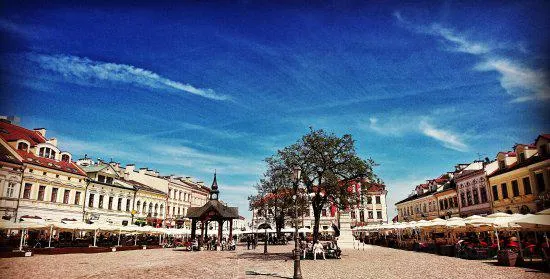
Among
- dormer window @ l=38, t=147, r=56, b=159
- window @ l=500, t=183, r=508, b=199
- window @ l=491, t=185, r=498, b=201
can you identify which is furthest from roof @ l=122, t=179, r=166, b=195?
window @ l=500, t=183, r=508, b=199

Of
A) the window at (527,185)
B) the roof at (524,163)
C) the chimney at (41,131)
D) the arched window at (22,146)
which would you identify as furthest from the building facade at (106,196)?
the window at (527,185)

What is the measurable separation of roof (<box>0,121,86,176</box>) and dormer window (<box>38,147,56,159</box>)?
1.87 ft

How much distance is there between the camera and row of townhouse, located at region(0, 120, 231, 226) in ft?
109

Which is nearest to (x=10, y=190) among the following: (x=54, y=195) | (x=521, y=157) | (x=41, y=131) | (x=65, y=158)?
(x=54, y=195)

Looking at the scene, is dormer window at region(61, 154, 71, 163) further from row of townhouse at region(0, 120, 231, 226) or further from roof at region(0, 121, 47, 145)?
roof at region(0, 121, 47, 145)

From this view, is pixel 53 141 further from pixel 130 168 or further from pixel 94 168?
pixel 130 168

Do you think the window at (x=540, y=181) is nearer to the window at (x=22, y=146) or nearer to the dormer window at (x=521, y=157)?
the dormer window at (x=521, y=157)

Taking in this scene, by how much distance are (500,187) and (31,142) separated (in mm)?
48806

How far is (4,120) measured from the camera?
122 ft

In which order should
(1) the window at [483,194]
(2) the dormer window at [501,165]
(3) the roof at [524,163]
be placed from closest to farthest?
(3) the roof at [524,163]
(2) the dormer window at [501,165]
(1) the window at [483,194]

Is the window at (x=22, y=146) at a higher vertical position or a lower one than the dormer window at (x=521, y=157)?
higher

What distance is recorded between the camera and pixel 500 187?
36.1 meters

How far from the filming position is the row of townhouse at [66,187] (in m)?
33.4

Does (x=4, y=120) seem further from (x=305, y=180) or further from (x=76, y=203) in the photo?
(x=305, y=180)
